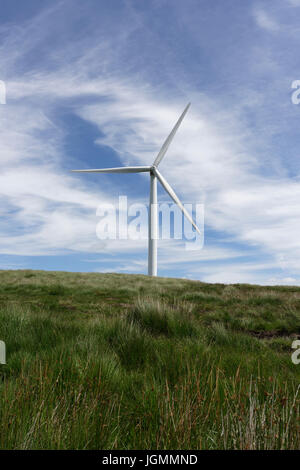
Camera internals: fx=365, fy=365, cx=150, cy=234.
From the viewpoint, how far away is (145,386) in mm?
4383

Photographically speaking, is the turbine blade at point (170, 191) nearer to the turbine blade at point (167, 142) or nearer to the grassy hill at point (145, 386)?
the turbine blade at point (167, 142)

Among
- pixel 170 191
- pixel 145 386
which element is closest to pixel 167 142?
pixel 170 191

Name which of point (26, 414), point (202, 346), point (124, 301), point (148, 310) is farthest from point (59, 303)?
point (26, 414)

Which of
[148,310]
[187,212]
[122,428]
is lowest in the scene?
[122,428]

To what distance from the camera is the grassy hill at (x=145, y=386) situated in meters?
2.96

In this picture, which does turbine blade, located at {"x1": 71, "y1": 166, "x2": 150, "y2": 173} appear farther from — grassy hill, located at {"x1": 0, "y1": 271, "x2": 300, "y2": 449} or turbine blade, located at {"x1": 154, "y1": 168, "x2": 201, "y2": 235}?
grassy hill, located at {"x1": 0, "y1": 271, "x2": 300, "y2": 449}

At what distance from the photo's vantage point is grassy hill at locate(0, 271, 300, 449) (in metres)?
2.96

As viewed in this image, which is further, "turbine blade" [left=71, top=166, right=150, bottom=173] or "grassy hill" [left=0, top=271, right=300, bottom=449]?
"turbine blade" [left=71, top=166, right=150, bottom=173]

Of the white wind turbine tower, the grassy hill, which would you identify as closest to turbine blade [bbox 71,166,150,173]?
the white wind turbine tower

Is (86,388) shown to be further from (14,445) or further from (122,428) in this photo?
(14,445)

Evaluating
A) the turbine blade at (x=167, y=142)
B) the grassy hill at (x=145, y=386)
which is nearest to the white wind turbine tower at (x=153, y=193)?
the turbine blade at (x=167, y=142)

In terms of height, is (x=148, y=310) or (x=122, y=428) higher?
(x=148, y=310)

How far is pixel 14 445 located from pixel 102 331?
4.97 metres

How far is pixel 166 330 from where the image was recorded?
378 inches
